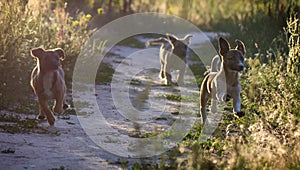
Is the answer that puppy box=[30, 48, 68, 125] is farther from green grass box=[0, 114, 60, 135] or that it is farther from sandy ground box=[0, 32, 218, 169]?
sandy ground box=[0, 32, 218, 169]

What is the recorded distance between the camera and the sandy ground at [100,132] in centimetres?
575

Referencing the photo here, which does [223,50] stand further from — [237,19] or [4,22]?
[237,19]

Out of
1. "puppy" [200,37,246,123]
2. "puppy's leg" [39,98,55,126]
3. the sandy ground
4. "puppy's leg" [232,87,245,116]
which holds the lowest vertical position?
the sandy ground

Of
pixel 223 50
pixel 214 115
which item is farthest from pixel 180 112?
pixel 223 50

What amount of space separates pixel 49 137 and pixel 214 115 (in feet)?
9.18

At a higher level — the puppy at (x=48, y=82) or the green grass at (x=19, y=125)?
the puppy at (x=48, y=82)

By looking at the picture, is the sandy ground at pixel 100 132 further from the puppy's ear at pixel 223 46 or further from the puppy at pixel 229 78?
the puppy's ear at pixel 223 46

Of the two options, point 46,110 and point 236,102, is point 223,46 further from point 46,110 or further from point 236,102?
point 46,110

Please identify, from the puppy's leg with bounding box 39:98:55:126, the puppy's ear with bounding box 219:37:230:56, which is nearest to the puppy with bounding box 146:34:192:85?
the puppy's ear with bounding box 219:37:230:56

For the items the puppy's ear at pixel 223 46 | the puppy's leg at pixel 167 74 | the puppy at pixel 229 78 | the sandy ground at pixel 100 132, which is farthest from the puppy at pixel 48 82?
→ the puppy's leg at pixel 167 74

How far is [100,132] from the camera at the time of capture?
734 centimetres

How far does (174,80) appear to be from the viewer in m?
12.6

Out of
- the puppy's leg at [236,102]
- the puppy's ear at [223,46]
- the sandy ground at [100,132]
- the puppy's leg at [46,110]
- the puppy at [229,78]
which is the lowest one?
the sandy ground at [100,132]

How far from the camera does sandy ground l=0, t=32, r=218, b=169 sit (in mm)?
5750
